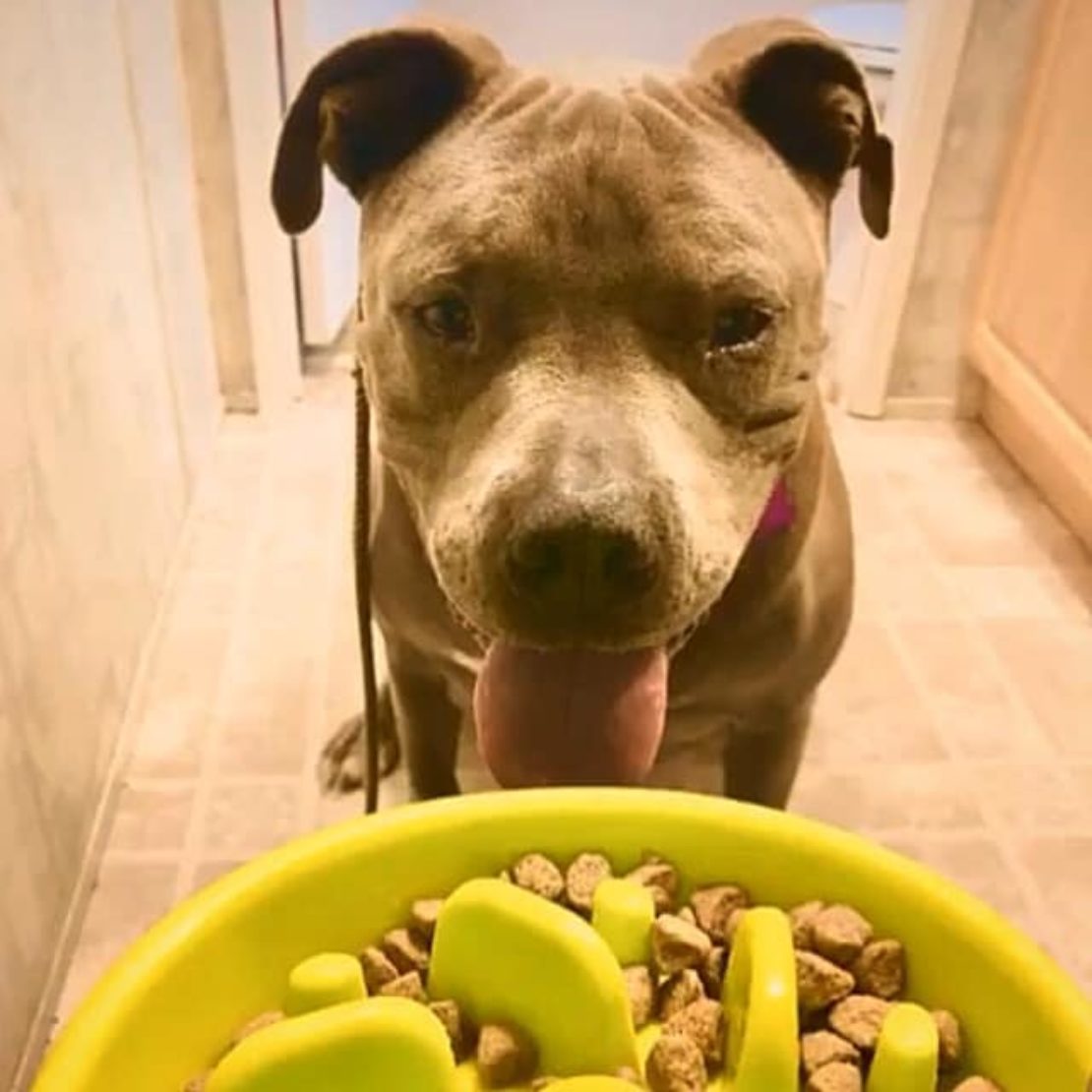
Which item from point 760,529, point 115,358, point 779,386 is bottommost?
point 115,358

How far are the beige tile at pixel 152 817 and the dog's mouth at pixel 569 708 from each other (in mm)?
510

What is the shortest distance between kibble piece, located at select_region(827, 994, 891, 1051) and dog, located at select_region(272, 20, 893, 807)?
210mm

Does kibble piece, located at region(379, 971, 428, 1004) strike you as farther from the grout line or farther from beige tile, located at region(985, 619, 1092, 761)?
beige tile, located at region(985, 619, 1092, 761)

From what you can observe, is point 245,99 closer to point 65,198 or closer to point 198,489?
point 198,489

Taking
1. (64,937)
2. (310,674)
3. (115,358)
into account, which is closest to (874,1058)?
(64,937)

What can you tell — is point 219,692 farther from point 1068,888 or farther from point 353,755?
point 1068,888

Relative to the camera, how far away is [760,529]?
111 cm

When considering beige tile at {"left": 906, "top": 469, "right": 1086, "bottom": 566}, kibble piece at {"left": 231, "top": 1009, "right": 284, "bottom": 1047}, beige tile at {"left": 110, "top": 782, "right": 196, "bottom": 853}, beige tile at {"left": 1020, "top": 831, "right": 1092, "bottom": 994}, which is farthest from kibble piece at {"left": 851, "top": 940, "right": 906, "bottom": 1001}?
beige tile at {"left": 906, "top": 469, "right": 1086, "bottom": 566}

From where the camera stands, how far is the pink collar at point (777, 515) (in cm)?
110

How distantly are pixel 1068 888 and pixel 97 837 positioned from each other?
883mm

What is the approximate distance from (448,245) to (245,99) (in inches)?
45.6

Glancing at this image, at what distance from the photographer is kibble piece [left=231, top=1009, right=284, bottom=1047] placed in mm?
913

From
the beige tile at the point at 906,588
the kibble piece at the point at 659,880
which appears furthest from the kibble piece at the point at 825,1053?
the beige tile at the point at 906,588

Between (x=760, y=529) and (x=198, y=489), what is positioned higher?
(x=760, y=529)
